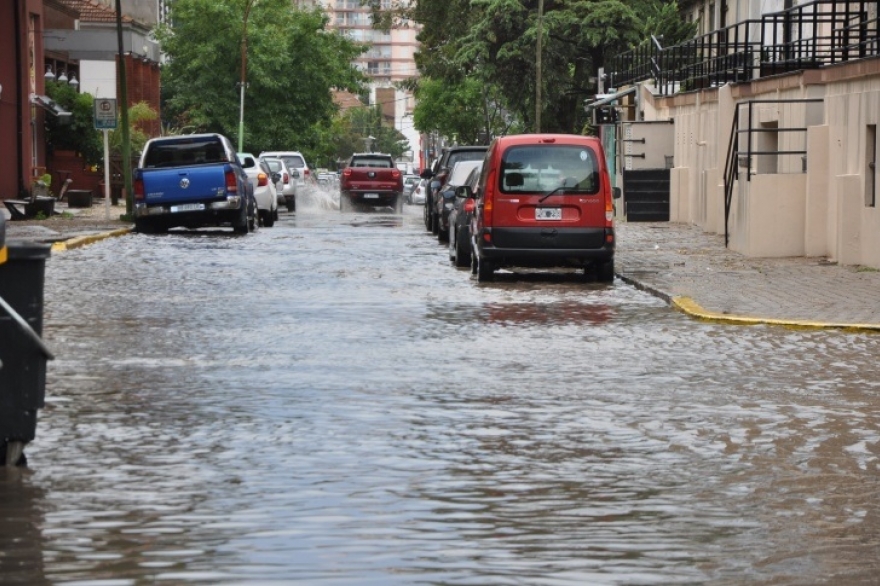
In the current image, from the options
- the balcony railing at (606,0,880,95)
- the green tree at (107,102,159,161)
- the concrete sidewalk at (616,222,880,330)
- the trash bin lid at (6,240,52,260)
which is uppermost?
the balcony railing at (606,0,880,95)

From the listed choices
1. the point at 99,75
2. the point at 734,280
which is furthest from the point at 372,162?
the point at 734,280

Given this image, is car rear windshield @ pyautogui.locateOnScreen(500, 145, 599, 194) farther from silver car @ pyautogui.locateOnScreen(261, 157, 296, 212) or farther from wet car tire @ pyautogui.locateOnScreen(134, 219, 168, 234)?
silver car @ pyautogui.locateOnScreen(261, 157, 296, 212)

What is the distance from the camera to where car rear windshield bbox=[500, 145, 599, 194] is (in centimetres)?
2295

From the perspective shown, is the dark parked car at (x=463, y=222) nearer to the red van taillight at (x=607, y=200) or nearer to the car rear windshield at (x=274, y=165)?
the red van taillight at (x=607, y=200)

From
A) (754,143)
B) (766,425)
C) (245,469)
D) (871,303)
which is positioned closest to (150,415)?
(245,469)

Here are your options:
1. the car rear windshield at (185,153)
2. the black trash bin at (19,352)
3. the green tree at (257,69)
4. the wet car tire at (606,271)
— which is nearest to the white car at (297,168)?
the car rear windshield at (185,153)

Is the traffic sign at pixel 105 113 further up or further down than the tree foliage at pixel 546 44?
further down

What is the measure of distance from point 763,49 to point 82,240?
12.8 meters

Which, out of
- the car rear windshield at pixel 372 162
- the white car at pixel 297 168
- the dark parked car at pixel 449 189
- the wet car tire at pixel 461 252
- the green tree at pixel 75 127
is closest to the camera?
the wet car tire at pixel 461 252

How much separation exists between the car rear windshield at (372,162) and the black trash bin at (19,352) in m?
48.0

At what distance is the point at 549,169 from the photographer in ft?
75.8

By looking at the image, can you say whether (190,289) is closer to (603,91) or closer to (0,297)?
(0,297)

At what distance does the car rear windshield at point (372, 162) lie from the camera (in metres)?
57.2

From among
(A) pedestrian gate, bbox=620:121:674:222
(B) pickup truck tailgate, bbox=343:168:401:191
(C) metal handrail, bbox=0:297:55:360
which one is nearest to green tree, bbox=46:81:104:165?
(B) pickup truck tailgate, bbox=343:168:401:191
